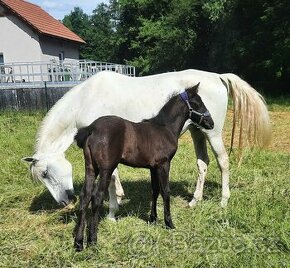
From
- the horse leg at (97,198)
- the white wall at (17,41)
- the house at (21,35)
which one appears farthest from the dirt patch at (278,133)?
the white wall at (17,41)

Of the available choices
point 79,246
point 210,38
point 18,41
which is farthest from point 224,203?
point 210,38

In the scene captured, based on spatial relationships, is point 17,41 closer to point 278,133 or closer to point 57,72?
point 57,72

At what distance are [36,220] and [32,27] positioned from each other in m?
20.1

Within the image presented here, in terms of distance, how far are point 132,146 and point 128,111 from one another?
3.61 feet

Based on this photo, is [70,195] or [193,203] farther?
[193,203]

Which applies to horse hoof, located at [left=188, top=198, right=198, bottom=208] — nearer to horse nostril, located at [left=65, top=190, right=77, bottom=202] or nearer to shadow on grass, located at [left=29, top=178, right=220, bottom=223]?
shadow on grass, located at [left=29, top=178, right=220, bottom=223]

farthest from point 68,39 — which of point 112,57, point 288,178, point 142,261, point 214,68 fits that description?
point 142,261

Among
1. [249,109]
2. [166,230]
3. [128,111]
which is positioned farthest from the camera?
[249,109]

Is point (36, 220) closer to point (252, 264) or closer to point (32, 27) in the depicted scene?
point (252, 264)

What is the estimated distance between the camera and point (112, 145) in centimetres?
380

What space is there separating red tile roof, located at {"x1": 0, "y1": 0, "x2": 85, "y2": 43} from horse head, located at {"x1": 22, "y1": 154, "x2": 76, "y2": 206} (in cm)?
1980

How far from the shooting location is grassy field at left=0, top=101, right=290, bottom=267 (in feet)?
11.7

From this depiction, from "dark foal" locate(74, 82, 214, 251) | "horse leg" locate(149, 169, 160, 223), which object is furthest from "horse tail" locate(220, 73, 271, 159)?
"horse leg" locate(149, 169, 160, 223)

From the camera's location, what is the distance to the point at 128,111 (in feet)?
16.5
